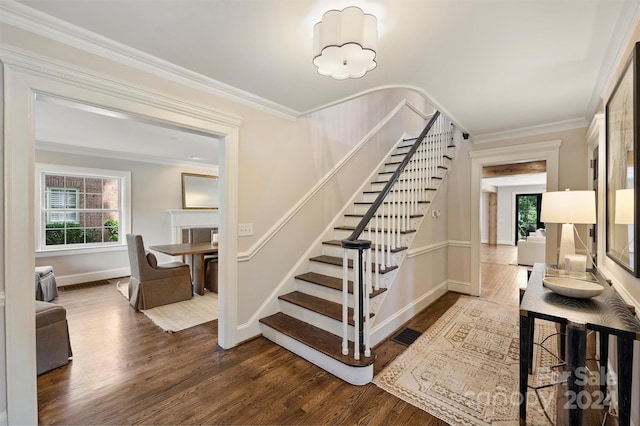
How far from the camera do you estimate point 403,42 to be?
1.75 m

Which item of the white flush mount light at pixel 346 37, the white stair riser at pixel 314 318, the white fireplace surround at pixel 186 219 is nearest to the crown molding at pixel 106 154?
the white fireplace surround at pixel 186 219

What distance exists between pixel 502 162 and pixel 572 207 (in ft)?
6.16

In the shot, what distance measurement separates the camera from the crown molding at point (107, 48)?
150 cm

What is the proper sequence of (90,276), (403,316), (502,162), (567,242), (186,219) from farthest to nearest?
(186,219) → (90,276) → (502,162) → (403,316) → (567,242)

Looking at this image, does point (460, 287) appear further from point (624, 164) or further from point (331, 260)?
point (624, 164)

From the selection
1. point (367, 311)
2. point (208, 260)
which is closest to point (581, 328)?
point (367, 311)

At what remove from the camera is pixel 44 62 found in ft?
5.20

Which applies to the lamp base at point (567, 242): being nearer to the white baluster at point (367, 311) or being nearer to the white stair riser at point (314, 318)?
the white baluster at point (367, 311)

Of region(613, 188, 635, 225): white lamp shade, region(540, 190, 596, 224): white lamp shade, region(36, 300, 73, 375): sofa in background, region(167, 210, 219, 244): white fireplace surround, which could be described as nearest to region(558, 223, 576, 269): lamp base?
region(540, 190, 596, 224): white lamp shade

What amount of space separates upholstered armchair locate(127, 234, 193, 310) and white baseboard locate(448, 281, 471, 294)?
13.2 ft

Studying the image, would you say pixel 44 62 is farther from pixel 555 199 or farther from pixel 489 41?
pixel 555 199

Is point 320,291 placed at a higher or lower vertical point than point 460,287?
higher

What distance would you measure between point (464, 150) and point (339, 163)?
2.04 metres

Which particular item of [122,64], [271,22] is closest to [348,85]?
[271,22]
